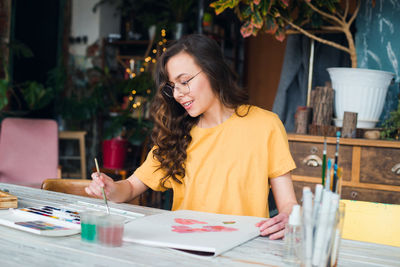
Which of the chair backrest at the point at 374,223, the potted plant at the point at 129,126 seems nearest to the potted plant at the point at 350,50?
the chair backrest at the point at 374,223

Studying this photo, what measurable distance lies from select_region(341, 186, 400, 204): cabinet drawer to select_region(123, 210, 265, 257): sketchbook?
1279 mm

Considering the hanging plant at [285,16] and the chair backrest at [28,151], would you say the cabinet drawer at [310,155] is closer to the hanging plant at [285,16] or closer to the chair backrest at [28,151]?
the hanging plant at [285,16]

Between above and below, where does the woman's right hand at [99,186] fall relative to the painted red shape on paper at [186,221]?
above

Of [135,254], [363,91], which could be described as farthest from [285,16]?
[135,254]

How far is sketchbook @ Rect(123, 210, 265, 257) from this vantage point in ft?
3.77

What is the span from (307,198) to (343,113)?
192cm

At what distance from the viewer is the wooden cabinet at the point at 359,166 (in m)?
2.49

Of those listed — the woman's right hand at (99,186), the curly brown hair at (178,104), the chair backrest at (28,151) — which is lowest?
the chair backrest at (28,151)

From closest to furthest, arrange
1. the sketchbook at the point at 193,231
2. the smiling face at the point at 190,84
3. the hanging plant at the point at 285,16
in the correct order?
the sketchbook at the point at 193,231 → the smiling face at the point at 190,84 → the hanging plant at the point at 285,16

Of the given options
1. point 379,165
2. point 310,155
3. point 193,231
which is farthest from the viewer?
point 310,155

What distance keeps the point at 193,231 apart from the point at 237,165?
0.58 m

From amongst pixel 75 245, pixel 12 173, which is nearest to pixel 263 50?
pixel 12 173

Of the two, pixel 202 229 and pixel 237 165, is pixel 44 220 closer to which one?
pixel 202 229

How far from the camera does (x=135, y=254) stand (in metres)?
1.10
